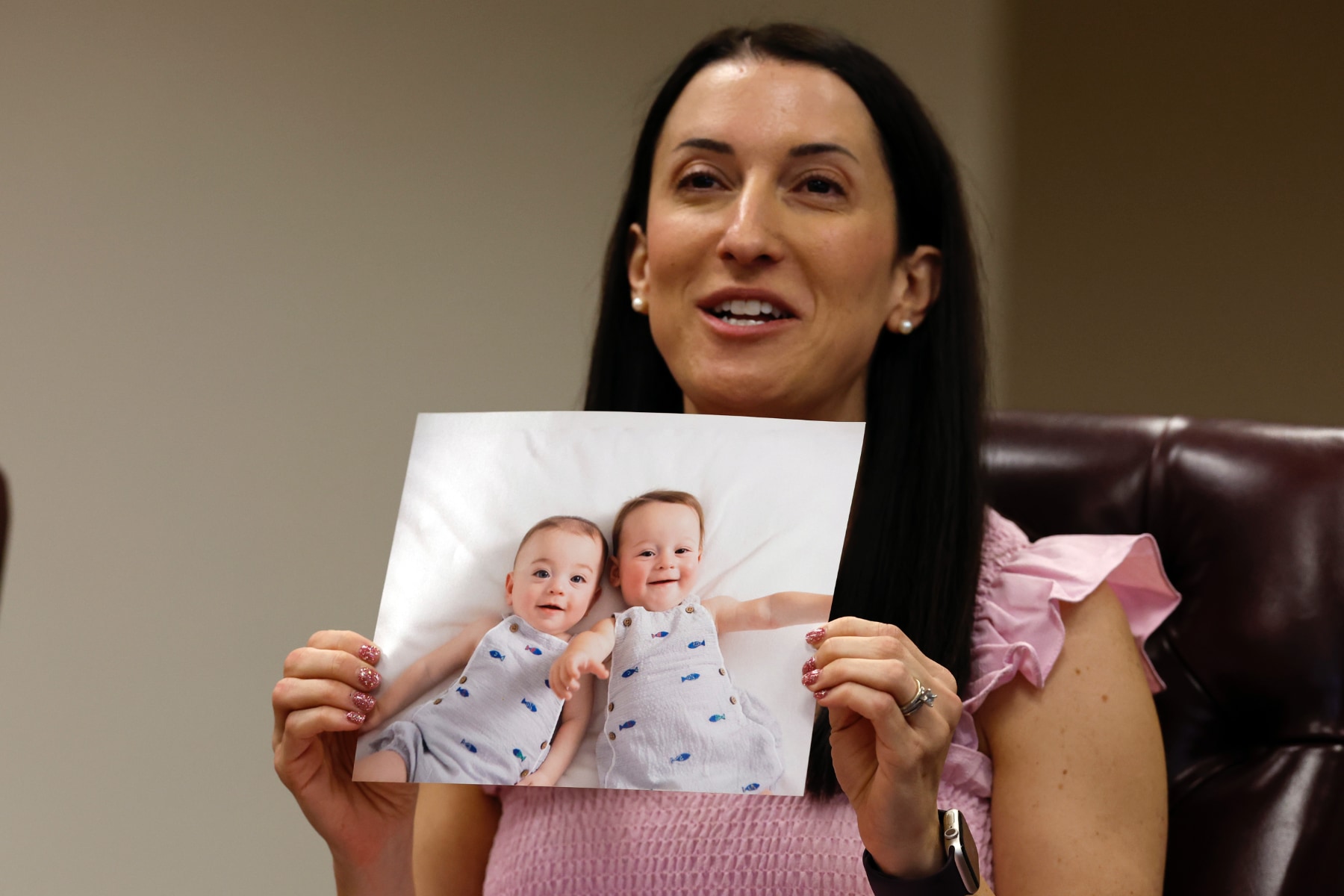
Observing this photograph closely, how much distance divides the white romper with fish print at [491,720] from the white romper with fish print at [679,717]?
0.14 ft

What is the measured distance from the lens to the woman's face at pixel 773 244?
107 centimetres

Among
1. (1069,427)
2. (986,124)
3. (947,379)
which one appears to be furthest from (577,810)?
(986,124)

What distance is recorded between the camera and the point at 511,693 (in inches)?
32.6

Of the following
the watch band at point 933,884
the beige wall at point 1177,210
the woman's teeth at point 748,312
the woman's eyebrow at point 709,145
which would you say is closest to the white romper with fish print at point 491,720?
the watch band at point 933,884

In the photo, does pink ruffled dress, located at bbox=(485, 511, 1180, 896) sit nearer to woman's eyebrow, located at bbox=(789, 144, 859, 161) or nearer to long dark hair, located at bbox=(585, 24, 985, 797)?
long dark hair, located at bbox=(585, 24, 985, 797)

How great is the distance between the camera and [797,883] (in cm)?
99

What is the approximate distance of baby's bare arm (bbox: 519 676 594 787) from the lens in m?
0.82

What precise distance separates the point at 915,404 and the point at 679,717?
48 cm

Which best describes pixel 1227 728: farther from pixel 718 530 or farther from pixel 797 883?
pixel 718 530

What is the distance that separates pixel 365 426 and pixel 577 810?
840 mm

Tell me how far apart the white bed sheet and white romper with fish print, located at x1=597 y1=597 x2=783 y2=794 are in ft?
0.04

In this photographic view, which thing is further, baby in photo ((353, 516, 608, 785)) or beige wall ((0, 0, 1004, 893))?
beige wall ((0, 0, 1004, 893))

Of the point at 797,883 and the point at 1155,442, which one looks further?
the point at 1155,442

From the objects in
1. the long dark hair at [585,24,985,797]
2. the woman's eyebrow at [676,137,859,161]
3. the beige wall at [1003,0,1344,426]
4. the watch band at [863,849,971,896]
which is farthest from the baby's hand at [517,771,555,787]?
the beige wall at [1003,0,1344,426]
